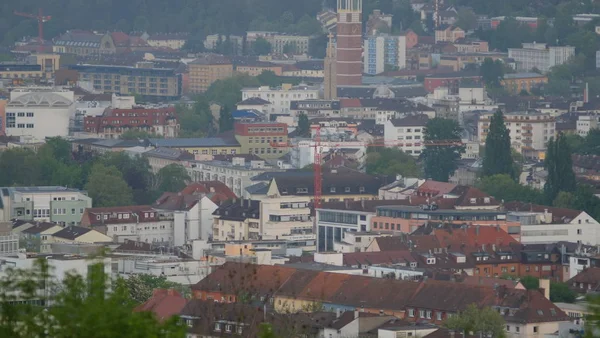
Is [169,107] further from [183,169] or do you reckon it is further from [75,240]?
[75,240]

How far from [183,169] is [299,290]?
26.0m

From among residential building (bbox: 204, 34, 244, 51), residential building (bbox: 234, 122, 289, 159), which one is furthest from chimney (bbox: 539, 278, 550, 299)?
residential building (bbox: 204, 34, 244, 51)

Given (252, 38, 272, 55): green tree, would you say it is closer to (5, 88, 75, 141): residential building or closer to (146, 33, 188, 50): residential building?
(146, 33, 188, 50): residential building

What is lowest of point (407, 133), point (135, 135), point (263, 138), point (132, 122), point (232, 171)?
point (232, 171)

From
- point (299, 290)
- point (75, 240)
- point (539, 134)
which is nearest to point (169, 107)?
point (539, 134)

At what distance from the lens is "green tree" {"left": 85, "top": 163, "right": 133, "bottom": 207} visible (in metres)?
55.6

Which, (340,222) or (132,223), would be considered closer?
(340,222)

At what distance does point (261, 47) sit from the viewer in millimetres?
117500

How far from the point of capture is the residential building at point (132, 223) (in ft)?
162

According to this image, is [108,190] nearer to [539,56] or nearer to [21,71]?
[21,71]

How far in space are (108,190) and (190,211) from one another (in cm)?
596

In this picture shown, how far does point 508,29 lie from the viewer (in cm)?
11212

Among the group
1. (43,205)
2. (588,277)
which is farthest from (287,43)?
(588,277)

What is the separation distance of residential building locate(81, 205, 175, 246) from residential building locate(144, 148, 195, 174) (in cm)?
1321
